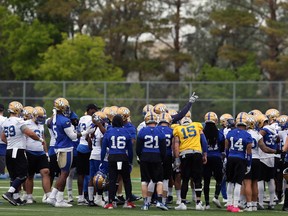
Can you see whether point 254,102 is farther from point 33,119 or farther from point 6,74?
point 6,74

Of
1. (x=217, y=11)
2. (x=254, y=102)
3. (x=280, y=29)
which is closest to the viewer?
(x=254, y=102)

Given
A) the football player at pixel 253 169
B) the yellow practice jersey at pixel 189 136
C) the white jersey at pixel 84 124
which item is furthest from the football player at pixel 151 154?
the white jersey at pixel 84 124

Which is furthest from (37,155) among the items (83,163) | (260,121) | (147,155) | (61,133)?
(260,121)

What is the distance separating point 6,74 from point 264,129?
3625 cm

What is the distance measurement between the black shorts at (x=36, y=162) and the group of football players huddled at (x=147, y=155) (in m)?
0.02

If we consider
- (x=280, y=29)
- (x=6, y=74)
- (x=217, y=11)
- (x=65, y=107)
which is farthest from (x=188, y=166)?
(x=6, y=74)

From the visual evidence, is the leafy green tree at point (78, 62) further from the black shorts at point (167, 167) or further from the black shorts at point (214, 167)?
the black shorts at point (167, 167)

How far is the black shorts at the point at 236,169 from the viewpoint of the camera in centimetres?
1922

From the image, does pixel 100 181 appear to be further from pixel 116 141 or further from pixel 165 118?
pixel 165 118

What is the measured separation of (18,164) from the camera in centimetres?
1955

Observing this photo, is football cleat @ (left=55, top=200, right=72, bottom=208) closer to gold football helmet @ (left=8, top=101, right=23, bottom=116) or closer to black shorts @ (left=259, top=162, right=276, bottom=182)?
gold football helmet @ (left=8, top=101, right=23, bottom=116)

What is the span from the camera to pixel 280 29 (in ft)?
153

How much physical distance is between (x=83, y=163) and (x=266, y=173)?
12.6 ft

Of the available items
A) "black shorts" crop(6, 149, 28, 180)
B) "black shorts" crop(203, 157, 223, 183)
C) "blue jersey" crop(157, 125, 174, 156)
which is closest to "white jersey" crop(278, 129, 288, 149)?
"black shorts" crop(203, 157, 223, 183)
